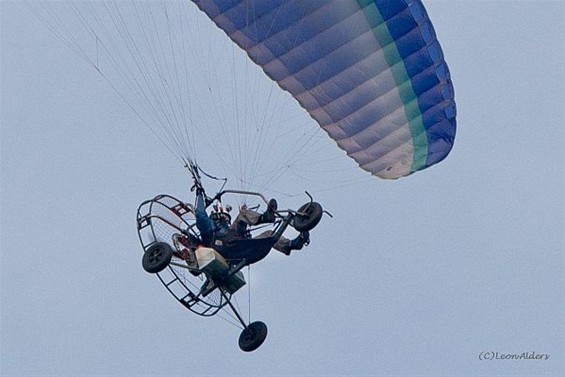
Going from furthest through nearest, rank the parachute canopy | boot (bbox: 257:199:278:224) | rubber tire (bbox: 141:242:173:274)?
the parachute canopy
boot (bbox: 257:199:278:224)
rubber tire (bbox: 141:242:173:274)

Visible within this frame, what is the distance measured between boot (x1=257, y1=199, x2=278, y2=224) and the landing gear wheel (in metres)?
1.52

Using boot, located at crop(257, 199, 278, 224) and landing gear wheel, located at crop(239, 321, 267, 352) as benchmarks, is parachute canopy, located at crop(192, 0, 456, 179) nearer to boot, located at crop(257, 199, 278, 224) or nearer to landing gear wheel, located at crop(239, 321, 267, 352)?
boot, located at crop(257, 199, 278, 224)

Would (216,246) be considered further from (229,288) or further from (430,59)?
(430,59)

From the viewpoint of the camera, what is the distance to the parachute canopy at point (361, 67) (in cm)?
2027

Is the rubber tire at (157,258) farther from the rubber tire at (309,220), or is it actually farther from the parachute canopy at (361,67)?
the parachute canopy at (361,67)

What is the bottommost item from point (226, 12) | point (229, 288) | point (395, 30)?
point (229, 288)

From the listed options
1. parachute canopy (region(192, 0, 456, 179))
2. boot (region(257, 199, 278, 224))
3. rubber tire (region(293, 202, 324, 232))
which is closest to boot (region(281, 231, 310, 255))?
rubber tire (region(293, 202, 324, 232))

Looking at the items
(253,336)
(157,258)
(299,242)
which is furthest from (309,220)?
(157,258)

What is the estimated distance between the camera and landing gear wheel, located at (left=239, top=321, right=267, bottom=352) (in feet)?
63.7

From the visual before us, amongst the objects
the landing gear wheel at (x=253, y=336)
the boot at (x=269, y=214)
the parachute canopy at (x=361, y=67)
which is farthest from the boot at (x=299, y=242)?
the parachute canopy at (x=361, y=67)

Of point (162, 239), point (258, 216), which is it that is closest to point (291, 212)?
point (258, 216)

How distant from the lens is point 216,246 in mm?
18719

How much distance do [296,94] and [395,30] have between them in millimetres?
1996

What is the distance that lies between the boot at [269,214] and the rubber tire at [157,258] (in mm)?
1245
